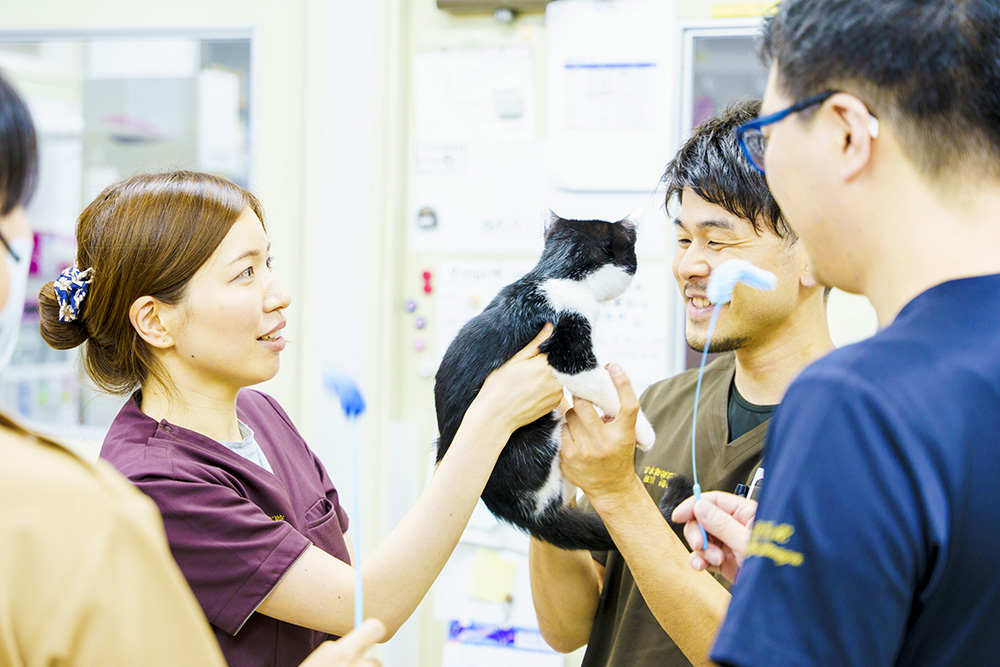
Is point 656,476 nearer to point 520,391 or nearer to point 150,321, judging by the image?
point 520,391

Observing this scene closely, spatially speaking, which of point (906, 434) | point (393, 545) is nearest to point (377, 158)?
point (393, 545)

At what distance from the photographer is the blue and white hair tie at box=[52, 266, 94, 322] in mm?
1080

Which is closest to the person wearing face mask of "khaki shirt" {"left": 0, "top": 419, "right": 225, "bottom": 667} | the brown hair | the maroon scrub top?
"khaki shirt" {"left": 0, "top": 419, "right": 225, "bottom": 667}

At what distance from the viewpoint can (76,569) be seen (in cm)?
48

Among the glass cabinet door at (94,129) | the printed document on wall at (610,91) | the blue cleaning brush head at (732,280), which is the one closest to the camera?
the blue cleaning brush head at (732,280)

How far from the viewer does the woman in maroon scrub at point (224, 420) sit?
952 mm

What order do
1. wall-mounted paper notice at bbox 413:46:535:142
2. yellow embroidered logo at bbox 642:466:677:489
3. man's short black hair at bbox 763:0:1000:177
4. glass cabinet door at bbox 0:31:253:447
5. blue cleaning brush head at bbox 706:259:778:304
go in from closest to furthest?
man's short black hair at bbox 763:0:1000:177
blue cleaning brush head at bbox 706:259:778:304
yellow embroidered logo at bbox 642:466:677:489
wall-mounted paper notice at bbox 413:46:535:142
glass cabinet door at bbox 0:31:253:447

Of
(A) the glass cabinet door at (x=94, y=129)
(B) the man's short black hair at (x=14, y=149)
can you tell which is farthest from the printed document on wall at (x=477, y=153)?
Result: (B) the man's short black hair at (x=14, y=149)

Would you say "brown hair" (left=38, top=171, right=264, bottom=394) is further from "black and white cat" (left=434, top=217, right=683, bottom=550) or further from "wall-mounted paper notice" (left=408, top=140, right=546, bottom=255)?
"wall-mounted paper notice" (left=408, top=140, right=546, bottom=255)

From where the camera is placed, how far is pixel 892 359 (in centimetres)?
56

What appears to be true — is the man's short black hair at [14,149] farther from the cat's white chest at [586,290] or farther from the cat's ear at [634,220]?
the cat's ear at [634,220]

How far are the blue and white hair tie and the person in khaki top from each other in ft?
2.54

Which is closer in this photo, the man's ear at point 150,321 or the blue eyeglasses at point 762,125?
the blue eyeglasses at point 762,125

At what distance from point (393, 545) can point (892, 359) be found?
692mm
